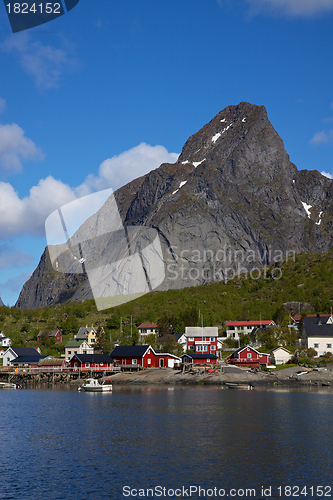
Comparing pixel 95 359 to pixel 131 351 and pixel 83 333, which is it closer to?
pixel 131 351

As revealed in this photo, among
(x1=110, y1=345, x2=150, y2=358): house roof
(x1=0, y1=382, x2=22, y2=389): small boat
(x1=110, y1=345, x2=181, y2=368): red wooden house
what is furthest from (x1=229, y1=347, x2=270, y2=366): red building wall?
(x1=0, y1=382, x2=22, y2=389): small boat

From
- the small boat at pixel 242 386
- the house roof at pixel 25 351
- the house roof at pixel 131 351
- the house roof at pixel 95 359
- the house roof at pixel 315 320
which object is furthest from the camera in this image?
the house roof at pixel 25 351

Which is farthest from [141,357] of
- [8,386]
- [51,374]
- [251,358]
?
[8,386]

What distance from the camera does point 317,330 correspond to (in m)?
93.8

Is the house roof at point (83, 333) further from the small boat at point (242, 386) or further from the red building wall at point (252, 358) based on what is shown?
the small boat at point (242, 386)

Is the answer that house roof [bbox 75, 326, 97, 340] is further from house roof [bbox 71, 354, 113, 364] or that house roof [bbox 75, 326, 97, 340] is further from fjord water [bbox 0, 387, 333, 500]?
fjord water [bbox 0, 387, 333, 500]

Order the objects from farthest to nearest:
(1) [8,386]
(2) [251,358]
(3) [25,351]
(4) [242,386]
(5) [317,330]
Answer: (3) [25,351]
(5) [317,330]
(2) [251,358]
(1) [8,386]
(4) [242,386]

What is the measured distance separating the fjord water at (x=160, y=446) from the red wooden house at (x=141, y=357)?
35573 millimetres

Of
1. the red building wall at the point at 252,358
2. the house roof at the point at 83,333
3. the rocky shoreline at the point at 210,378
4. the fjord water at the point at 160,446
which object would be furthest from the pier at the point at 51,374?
the fjord water at the point at 160,446

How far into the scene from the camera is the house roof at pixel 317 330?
305 feet

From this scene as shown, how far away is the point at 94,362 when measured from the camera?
90.2 metres

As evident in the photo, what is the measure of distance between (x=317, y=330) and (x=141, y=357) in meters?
33.6

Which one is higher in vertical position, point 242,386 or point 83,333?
point 83,333

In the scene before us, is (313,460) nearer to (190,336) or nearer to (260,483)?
(260,483)
